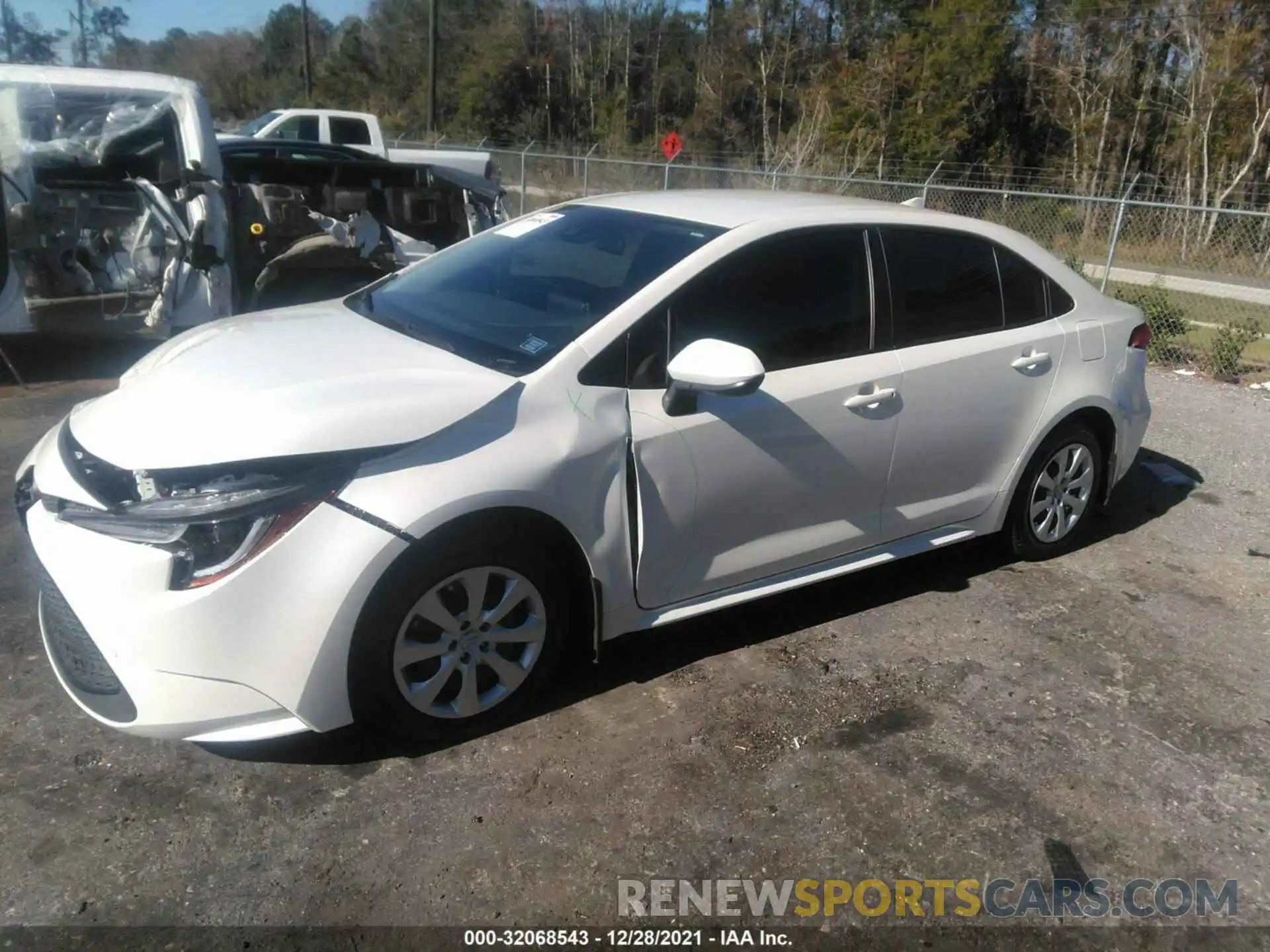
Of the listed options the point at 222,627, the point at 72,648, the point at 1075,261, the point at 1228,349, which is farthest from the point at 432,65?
the point at 222,627

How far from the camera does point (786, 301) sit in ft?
12.0

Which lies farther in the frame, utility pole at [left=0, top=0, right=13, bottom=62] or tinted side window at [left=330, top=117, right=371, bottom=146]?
utility pole at [left=0, top=0, right=13, bottom=62]

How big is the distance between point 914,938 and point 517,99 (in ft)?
151

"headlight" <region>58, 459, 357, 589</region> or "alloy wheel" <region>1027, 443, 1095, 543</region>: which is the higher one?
"headlight" <region>58, 459, 357, 589</region>

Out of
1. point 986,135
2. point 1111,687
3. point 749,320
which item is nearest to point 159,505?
point 749,320

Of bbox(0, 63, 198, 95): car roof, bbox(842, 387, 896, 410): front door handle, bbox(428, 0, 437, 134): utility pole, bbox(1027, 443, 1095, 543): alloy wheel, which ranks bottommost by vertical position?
bbox(1027, 443, 1095, 543): alloy wheel

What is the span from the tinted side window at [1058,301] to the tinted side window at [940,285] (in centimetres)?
35

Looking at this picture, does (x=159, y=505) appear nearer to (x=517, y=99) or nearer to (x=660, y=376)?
(x=660, y=376)

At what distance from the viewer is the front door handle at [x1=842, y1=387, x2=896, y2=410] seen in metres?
3.70

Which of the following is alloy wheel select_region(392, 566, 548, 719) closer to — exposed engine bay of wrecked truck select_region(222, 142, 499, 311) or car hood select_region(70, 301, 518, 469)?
car hood select_region(70, 301, 518, 469)

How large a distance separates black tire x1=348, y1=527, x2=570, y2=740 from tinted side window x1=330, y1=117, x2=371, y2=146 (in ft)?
58.2

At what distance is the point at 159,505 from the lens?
8.77 feet

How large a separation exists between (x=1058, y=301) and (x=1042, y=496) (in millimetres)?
901

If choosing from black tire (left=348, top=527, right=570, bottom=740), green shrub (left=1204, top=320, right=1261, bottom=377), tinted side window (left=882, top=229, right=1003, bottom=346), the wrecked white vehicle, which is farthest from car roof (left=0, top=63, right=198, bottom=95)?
green shrub (left=1204, top=320, right=1261, bottom=377)
